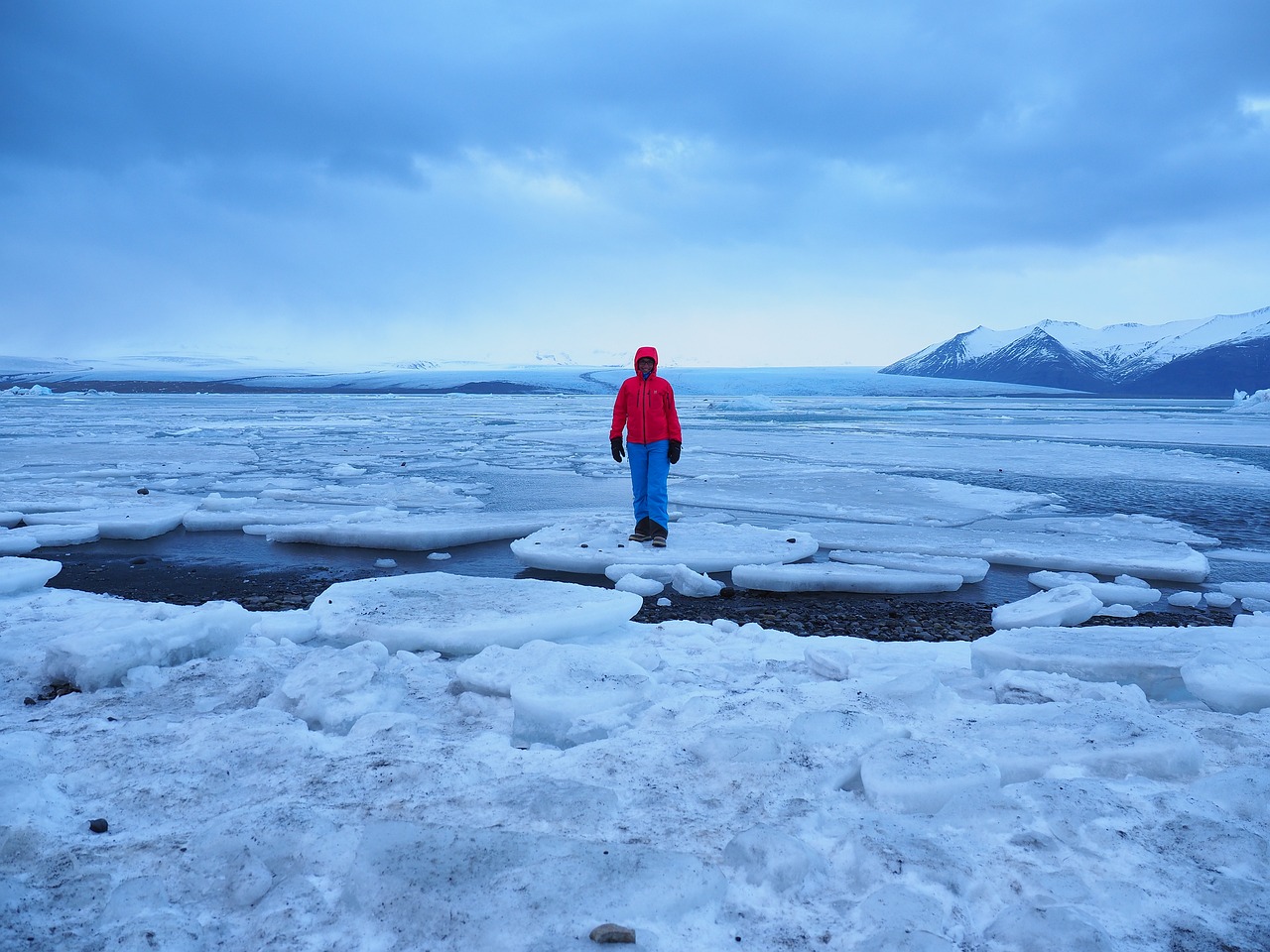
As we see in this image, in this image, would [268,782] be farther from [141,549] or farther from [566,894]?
[141,549]

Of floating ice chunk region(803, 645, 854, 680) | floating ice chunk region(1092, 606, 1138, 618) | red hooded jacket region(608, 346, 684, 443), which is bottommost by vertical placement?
floating ice chunk region(1092, 606, 1138, 618)

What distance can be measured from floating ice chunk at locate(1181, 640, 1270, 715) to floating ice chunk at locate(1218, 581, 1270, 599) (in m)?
2.29

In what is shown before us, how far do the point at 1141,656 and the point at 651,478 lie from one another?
11.3 feet

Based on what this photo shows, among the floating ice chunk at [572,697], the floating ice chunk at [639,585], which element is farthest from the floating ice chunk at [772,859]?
the floating ice chunk at [639,585]

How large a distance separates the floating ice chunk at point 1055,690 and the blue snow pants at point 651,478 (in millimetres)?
3191

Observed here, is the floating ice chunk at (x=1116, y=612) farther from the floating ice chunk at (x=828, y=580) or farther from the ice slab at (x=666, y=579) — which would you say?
the ice slab at (x=666, y=579)

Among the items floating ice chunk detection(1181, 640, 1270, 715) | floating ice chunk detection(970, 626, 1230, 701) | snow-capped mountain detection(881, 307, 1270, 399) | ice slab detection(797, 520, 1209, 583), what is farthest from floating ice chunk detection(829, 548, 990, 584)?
snow-capped mountain detection(881, 307, 1270, 399)

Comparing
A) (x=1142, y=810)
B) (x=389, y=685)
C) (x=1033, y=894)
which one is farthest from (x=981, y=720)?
(x=389, y=685)

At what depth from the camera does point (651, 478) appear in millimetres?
5723

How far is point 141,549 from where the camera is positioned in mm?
5695

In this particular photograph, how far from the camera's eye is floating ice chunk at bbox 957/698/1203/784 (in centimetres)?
208

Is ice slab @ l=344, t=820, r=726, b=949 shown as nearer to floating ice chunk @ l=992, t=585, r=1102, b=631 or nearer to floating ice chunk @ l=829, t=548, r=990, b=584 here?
floating ice chunk @ l=992, t=585, r=1102, b=631

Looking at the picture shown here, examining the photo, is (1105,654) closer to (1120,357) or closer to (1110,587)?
(1110,587)

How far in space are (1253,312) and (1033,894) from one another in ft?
591
